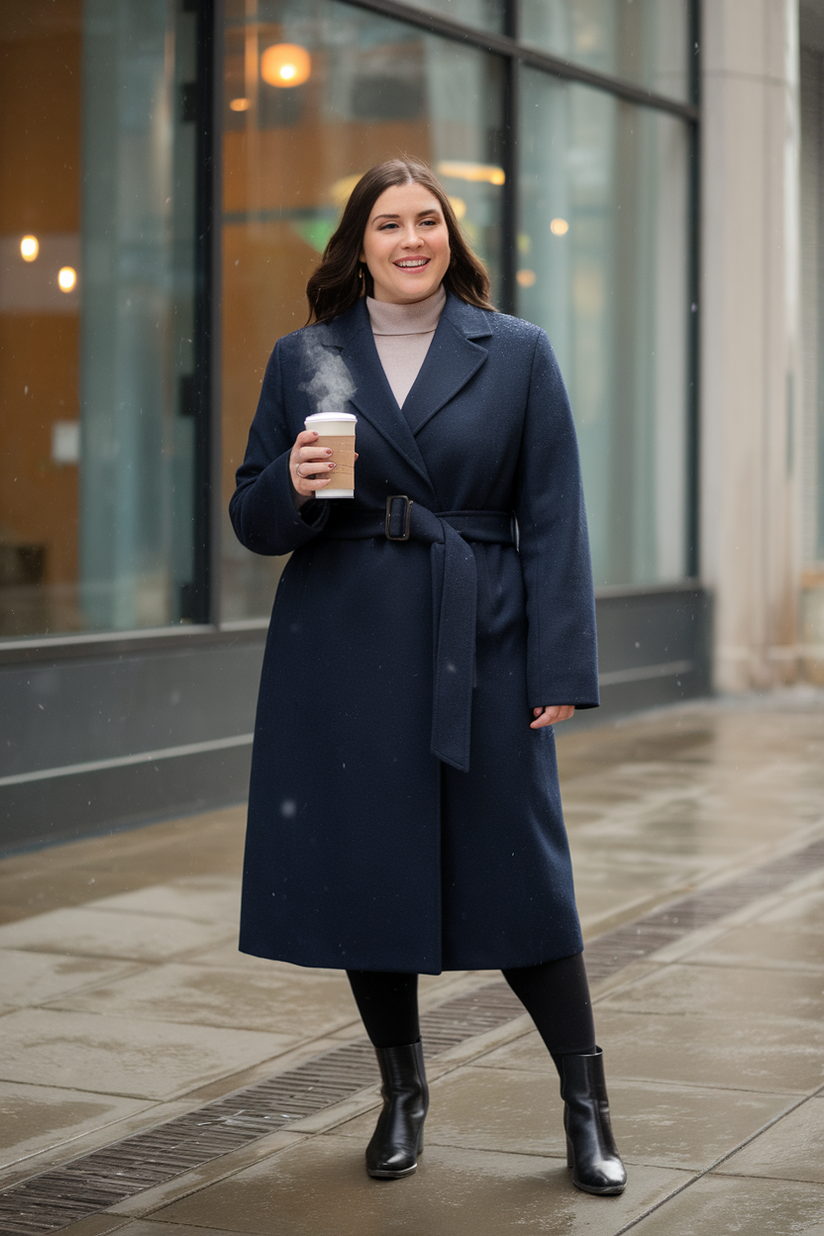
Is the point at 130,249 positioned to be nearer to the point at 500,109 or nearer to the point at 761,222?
the point at 500,109

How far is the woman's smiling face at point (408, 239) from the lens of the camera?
142 inches

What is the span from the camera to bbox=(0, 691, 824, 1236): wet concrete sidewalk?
3482 millimetres

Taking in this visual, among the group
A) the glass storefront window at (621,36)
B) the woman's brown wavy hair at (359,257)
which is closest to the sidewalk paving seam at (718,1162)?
the woman's brown wavy hair at (359,257)

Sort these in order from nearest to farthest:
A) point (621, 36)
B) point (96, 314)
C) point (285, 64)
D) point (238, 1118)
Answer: point (238, 1118) < point (96, 314) < point (285, 64) < point (621, 36)

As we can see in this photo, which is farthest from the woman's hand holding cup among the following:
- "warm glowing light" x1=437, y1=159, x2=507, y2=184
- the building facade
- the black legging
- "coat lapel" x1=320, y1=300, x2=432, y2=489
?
"warm glowing light" x1=437, y1=159, x2=507, y2=184

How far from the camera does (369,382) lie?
3619 millimetres

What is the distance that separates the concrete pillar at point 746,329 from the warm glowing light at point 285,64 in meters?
4.45

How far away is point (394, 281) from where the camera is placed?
3635 mm

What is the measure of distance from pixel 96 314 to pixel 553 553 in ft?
16.9

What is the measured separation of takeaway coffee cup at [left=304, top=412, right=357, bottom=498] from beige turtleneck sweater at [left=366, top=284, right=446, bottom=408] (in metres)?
0.31

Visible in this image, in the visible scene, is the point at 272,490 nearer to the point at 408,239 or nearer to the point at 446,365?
the point at 446,365

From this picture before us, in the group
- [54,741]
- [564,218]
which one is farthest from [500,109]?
[54,741]

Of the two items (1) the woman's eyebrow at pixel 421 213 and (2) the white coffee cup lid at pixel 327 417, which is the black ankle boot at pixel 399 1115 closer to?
(2) the white coffee cup lid at pixel 327 417

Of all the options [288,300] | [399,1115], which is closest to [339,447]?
[399,1115]
